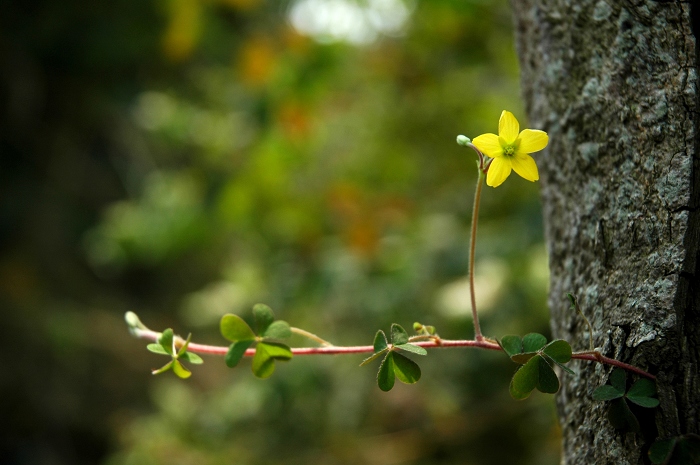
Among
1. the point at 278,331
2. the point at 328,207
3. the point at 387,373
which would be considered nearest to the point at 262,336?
the point at 278,331

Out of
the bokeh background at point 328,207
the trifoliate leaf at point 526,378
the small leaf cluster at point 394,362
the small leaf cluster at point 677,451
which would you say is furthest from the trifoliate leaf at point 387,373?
the bokeh background at point 328,207

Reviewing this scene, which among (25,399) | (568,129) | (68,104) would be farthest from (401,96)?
(25,399)

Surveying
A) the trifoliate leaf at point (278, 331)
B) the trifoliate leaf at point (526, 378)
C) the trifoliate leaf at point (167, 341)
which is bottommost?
the trifoliate leaf at point (526, 378)

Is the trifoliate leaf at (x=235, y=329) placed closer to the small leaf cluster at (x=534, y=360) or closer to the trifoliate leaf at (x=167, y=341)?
the trifoliate leaf at (x=167, y=341)

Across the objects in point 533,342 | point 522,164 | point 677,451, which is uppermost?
point 522,164

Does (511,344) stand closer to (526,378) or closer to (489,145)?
(526,378)

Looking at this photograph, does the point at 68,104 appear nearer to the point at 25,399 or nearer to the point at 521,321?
the point at 25,399
